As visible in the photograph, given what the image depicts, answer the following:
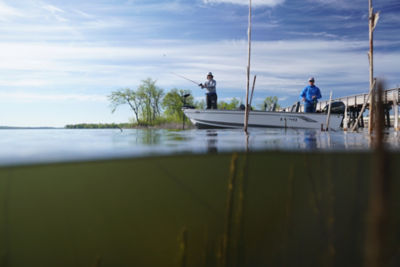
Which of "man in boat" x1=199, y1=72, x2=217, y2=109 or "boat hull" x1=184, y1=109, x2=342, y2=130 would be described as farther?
"boat hull" x1=184, y1=109, x2=342, y2=130

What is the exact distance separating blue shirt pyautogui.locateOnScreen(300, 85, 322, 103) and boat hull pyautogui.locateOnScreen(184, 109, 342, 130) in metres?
1.82

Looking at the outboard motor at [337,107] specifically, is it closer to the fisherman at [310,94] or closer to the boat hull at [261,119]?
the boat hull at [261,119]

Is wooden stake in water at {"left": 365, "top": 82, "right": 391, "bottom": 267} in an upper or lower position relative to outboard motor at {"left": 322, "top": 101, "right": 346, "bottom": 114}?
lower

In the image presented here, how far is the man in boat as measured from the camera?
16203 millimetres

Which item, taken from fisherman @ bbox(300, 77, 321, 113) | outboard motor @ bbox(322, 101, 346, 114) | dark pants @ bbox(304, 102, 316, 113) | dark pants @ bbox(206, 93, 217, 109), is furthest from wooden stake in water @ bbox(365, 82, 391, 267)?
outboard motor @ bbox(322, 101, 346, 114)

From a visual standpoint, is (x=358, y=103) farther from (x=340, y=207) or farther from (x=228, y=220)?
(x=228, y=220)

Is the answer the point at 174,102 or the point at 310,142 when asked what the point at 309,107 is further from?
the point at 174,102

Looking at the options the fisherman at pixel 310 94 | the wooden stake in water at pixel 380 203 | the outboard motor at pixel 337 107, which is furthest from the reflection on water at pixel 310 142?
the outboard motor at pixel 337 107

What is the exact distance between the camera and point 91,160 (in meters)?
5.41

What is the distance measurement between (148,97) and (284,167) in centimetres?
4069

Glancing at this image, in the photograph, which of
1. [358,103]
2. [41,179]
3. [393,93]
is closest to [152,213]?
[41,179]

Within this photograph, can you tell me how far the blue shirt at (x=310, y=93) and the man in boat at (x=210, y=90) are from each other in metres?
5.48

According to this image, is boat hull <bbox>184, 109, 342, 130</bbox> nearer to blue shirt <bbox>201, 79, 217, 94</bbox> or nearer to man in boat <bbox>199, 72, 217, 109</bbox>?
man in boat <bbox>199, 72, 217, 109</bbox>

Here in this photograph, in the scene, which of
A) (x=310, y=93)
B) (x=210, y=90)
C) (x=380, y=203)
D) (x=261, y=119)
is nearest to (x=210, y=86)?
(x=210, y=90)
